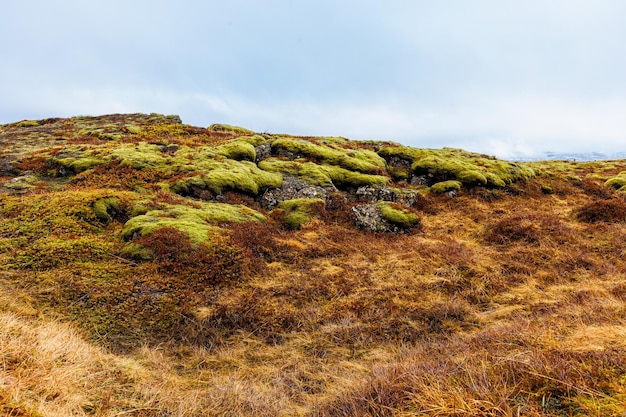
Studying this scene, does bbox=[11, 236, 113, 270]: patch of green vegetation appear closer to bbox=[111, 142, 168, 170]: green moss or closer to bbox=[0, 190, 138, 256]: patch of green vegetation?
bbox=[0, 190, 138, 256]: patch of green vegetation

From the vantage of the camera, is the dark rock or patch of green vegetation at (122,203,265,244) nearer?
patch of green vegetation at (122,203,265,244)

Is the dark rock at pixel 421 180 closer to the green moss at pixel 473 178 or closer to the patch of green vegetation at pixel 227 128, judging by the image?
the green moss at pixel 473 178

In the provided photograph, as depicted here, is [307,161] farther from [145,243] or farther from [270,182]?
[145,243]

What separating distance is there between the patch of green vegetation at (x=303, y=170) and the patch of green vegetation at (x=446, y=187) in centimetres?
846

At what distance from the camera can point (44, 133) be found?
37.7 metres


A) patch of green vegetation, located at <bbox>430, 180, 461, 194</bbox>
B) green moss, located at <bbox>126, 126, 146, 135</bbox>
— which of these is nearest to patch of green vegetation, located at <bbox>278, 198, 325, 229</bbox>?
patch of green vegetation, located at <bbox>430, 180, 461, 194</bbox>

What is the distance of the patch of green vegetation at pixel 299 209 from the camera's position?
1814cm

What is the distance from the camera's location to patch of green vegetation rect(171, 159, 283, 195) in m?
19.9

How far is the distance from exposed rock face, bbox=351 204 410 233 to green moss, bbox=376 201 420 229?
177 mm

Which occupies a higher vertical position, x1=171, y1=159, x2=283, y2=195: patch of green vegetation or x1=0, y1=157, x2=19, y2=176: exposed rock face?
x1=0, y1=157, x2=19, y2=176: exposed rock face

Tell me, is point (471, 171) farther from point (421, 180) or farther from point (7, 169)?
point (7, 169)

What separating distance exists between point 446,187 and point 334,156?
9.85m

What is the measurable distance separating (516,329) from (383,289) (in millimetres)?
4885

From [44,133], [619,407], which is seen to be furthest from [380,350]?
[44,133]
